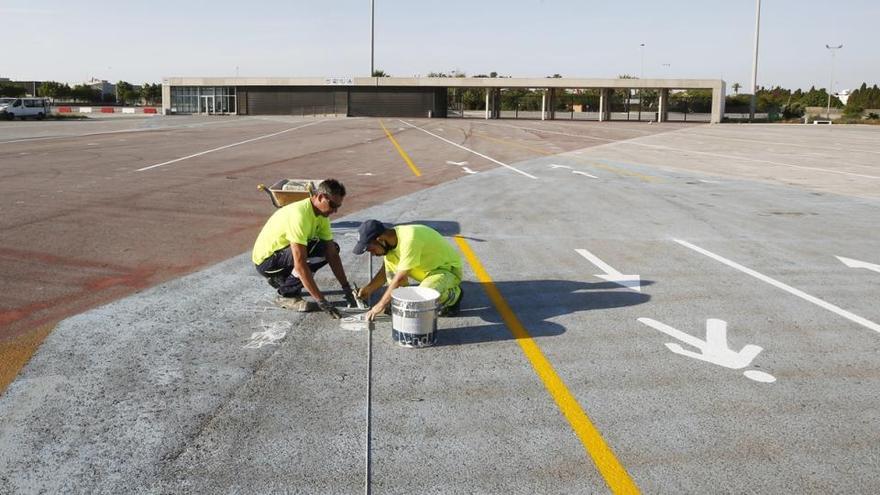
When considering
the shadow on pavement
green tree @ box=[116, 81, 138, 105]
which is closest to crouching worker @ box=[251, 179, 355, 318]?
the shadow on pavement

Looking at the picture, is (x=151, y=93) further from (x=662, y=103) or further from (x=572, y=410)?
(x=572, y=410)

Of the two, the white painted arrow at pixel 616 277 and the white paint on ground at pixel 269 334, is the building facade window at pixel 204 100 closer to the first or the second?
the white painted arrow at pixel 616 277

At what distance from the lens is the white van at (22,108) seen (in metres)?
57.5

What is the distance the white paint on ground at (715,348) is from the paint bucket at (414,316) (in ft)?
7.14

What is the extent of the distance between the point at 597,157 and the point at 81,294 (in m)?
22.7

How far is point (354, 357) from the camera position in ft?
20.2

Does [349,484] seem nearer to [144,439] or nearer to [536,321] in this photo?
[144,439]

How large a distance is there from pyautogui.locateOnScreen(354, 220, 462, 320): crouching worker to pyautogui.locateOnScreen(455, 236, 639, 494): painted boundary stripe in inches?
27.6

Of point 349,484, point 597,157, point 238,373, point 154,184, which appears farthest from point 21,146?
point 349,484

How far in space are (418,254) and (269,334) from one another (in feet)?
5.18

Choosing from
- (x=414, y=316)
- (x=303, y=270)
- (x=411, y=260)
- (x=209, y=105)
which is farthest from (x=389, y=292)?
(x=209, y=105)

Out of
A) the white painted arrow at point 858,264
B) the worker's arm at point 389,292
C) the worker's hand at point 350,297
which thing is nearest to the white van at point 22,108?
the worker's hand at point 350,297

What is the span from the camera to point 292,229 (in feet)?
22.8

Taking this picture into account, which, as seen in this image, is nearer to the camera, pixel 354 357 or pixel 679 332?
pixel 354 357
